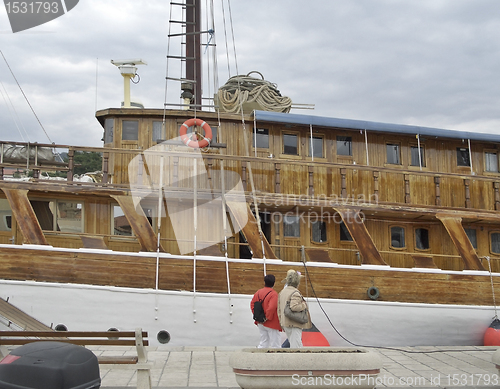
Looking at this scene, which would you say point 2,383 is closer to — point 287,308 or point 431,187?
point 287,308

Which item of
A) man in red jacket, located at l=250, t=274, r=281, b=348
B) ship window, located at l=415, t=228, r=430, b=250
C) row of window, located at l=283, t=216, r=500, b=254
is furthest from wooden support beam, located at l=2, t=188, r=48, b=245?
ship window, located at l=415, t=228, r=430, b=250

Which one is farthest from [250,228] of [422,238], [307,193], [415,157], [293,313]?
[415,157]

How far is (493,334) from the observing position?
32.1 feet

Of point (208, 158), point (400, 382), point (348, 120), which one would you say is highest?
point (348, 120)

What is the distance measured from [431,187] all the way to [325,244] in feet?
11.3

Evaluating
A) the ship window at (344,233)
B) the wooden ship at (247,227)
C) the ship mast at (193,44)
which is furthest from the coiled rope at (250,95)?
the ship window at (344,233)

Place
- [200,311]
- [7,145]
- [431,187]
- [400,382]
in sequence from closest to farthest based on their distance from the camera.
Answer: [400,382], [200,311], [7,145], [431,187]

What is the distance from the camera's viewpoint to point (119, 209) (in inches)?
421

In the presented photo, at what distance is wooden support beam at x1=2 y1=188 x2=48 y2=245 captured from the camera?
934cm

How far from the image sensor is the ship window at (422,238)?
39.1ft

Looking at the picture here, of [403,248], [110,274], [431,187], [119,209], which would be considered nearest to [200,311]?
[110,274]

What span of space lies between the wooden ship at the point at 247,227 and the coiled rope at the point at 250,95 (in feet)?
0.70

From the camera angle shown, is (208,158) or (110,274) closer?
(110,274)

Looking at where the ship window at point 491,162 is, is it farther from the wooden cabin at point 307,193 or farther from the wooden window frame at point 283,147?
the wooden window frame at point 283,147
